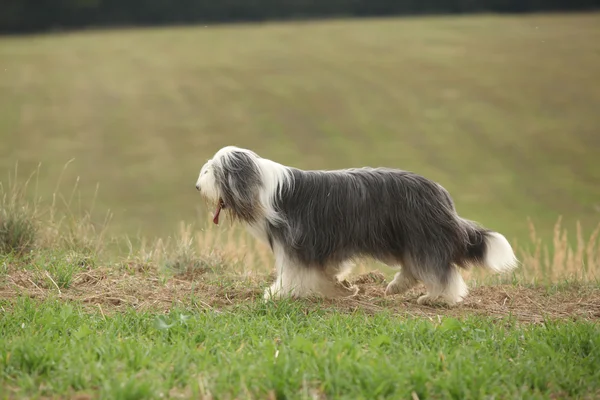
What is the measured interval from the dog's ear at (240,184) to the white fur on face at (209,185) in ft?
0.15

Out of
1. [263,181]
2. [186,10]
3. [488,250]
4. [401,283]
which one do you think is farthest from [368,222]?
[186,10]

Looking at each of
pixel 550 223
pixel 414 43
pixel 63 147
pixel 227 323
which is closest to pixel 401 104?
pixel 414 43

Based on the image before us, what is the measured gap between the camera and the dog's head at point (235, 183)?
5359 millimetres

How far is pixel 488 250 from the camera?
18.3 ft

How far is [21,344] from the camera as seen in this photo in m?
3.92

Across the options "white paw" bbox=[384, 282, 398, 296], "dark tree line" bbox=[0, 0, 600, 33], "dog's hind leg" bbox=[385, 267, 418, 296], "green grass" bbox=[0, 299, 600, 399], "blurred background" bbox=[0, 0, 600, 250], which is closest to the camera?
"green grass" bbox=[0, 299, 600, 399]

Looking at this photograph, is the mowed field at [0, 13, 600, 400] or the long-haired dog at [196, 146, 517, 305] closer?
the mowed field at [0, 13, 600, 400]

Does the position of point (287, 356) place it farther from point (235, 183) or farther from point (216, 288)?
point (216, 288)

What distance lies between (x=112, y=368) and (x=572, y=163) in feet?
53.4

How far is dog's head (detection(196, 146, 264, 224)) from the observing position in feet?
17.6

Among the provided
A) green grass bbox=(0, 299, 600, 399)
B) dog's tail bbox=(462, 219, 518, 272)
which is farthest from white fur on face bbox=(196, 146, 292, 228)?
dog's tail bbox=(462, 219, 518, 272)

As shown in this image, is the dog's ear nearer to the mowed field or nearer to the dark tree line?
the mowed field

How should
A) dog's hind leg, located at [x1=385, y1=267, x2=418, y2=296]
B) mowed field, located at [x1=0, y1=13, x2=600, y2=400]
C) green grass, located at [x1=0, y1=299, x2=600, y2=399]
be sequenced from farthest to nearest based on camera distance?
dog's hind leg, located at [x1=385, y1=267, x2=418, y2=296] < mowed field, located at [x1=0, y1=13, x2=600, y2=400] < green grass, located at [x1=0, y1=299, x2=600, y2=399]

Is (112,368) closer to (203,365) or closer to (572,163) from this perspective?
(203,365)
